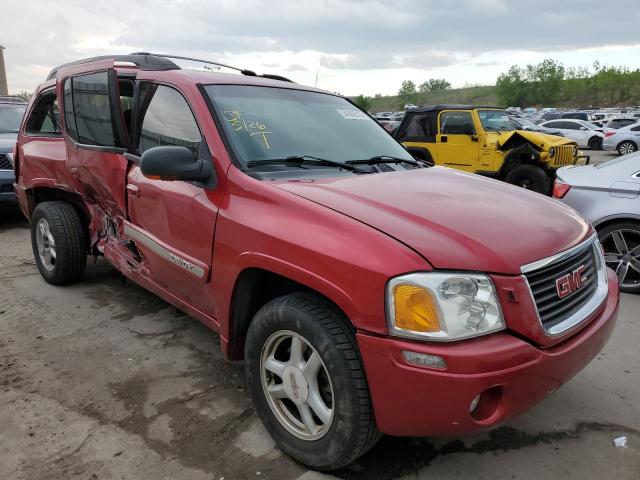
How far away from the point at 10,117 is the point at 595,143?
23458mm

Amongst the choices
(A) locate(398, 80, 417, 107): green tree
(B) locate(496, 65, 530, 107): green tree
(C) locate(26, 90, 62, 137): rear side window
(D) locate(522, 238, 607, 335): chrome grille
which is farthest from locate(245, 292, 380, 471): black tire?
(A) locate(398, 80, 417, 107): green tree

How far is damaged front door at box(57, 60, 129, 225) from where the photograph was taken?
3.48m

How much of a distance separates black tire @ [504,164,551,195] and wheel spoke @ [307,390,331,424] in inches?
306

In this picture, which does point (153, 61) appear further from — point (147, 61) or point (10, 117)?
point (10, 117)

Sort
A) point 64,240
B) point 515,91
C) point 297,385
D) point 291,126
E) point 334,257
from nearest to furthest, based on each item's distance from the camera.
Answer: point 334,257
point 297,385
point 291,126
point 64,240
point 515,91

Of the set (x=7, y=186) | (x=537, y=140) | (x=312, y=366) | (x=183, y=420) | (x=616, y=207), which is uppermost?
(x=537, y=140)

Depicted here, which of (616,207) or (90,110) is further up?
(90,110)

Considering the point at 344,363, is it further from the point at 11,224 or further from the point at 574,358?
the point at 11,224

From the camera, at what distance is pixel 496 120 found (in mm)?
10523

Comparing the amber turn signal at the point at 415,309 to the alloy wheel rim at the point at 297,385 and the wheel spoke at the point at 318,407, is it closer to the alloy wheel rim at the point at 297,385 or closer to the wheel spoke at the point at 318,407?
the alloy wheel rim at the point at 297,385

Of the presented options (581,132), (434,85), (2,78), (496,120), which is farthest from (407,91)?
(496,120)

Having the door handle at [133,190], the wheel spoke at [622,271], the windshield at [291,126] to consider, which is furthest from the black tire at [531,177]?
the door handle at [133,190]

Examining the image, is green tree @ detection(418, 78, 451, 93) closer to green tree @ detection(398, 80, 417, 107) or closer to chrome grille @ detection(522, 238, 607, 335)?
green tree @ detection(398, 80, 417, 107)

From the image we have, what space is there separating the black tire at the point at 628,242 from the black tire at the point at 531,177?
420 centimetres
